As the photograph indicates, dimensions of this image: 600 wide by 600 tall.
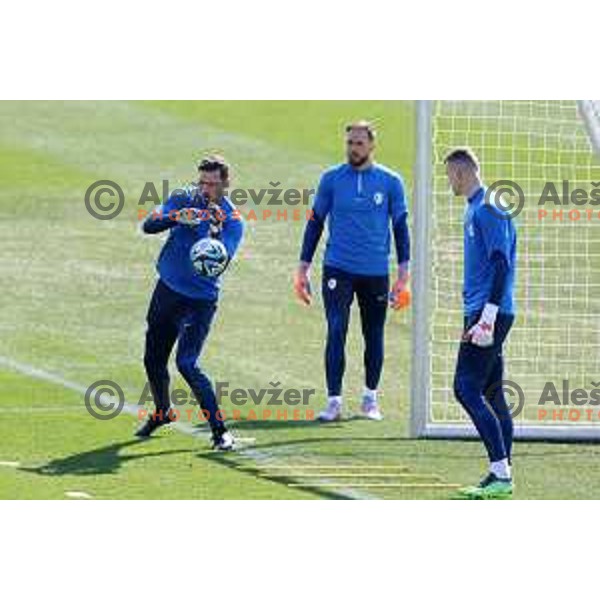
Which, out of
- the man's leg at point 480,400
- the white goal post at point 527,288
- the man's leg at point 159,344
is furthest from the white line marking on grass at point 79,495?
the white goal post at point 527,288

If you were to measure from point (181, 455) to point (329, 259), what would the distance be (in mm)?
2131

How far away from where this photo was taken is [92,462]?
48.3 ft

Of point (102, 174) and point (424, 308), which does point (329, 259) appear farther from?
point (102, 174)

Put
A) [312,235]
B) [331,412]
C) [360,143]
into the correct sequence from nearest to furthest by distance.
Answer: [360,143] → [312,235] → [331,412]

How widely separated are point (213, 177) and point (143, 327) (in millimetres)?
4781

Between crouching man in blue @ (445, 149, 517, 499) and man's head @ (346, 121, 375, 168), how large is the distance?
6.57 ft

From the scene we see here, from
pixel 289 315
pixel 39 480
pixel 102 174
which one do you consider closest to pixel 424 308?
pixel 39 480

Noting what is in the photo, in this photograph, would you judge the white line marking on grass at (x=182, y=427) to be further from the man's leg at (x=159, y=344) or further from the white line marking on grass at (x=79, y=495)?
the white line marking on grass at (x=79, y=495)

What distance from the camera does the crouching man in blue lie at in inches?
540

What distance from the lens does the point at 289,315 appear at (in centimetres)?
2033

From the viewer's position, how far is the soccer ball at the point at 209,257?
15047 mm

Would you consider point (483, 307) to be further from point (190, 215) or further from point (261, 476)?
point (190, 215)

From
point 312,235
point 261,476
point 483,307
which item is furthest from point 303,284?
point 483,307

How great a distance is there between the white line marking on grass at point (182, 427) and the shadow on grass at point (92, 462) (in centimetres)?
52
